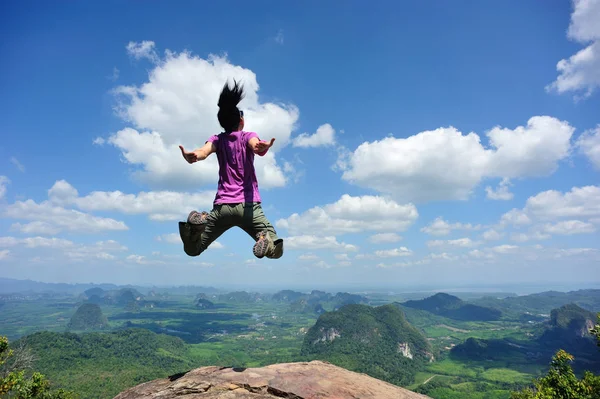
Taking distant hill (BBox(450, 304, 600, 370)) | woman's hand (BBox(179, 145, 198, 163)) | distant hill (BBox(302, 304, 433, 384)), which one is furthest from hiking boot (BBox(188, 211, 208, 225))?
distant hill (BBox(450, 304, 600, 370))

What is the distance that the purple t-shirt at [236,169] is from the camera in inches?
175

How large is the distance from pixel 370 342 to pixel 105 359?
110m

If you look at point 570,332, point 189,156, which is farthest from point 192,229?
point 570,332

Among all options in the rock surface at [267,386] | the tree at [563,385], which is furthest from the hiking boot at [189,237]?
the tree at [563,385]

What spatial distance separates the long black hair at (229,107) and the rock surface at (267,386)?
153 inches

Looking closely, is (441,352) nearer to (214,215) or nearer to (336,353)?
(336,353)

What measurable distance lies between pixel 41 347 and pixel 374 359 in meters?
120

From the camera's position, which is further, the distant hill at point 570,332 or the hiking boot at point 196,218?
the distant hill at point 570,332

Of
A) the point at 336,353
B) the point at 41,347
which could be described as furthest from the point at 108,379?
the point at 336,353

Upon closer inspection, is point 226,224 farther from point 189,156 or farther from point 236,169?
point 189,156

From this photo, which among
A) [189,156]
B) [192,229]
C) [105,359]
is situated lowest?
[105,359]

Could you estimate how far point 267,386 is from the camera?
459cm

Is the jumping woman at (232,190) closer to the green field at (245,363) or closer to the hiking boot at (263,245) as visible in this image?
the hiking boot at (263,245)

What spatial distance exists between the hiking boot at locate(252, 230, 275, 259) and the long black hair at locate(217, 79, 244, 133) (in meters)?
1.74
